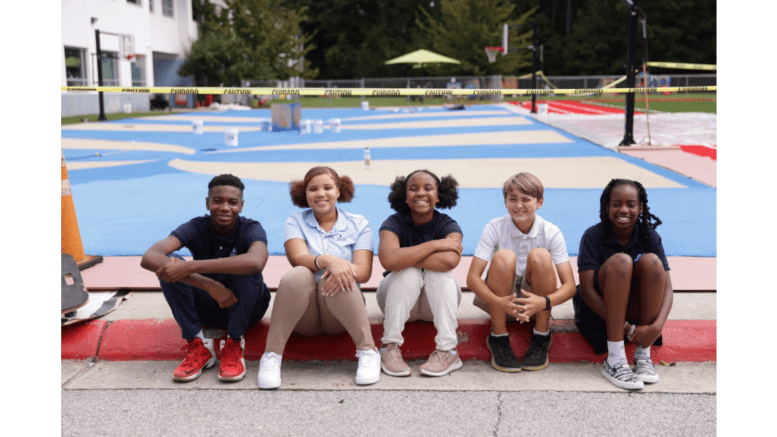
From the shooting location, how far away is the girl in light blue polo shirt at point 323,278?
11.7 feet

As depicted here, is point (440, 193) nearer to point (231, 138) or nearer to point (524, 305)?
point (524, 305)

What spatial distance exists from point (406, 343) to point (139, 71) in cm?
3467

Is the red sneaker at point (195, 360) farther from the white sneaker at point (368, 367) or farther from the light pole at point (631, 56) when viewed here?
the light pole at point (631, 56)

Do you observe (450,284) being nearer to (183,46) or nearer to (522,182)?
(522,182)

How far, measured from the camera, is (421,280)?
12.2 feet

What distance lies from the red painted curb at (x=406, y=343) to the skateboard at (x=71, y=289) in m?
0.18

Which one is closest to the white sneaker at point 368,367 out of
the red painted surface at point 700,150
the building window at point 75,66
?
the red painted surface at point 700,150

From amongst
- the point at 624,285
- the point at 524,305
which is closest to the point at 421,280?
the point at 524,305

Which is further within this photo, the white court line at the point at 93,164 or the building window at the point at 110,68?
the building window at the point at 110,68

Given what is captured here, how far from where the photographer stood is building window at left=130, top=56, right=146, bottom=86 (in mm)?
34250

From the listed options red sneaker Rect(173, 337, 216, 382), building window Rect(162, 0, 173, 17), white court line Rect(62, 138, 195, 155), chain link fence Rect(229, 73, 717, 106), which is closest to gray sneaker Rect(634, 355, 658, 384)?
red sneaker Rect(173, 337, 216, 382)

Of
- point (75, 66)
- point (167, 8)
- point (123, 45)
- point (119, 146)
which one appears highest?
point (167, 8)

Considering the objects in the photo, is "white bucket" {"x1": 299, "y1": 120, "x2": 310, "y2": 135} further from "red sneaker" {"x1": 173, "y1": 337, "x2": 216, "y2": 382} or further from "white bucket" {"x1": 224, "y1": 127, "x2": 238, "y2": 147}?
"red sneaker" {"x1": 173, "y1": 337, "x2": 216, "y2": 382}

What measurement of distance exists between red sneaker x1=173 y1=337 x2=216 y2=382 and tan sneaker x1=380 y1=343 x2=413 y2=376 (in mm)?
A: 997
